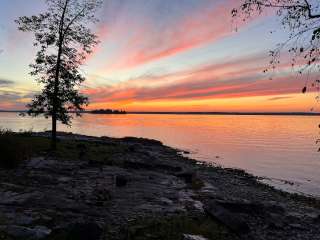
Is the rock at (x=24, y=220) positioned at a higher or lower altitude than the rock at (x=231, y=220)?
higher

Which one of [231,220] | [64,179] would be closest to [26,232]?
[231,220]

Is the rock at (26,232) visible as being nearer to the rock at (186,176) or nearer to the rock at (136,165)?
the rock at (186,176)

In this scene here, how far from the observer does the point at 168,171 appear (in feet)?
85.9

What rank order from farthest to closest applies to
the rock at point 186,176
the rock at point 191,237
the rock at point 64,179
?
the rock at point 186,176 < the rock at point 64,179 < the rock at point 191,237

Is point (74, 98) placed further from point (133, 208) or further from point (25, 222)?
point (25, 222)

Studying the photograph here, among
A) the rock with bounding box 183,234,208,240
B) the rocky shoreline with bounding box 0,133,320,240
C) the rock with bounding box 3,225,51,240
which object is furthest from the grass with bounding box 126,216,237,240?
the rock with bounding box 3,225,51,240

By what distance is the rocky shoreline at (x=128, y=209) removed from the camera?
38.3 ft

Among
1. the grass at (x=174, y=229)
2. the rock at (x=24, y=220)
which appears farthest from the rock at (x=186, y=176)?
the rock at (x=24, y=220)

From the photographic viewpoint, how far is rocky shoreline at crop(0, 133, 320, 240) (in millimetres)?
11680

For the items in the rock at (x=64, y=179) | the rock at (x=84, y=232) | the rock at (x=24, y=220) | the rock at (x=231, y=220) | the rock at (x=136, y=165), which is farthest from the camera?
the rock at (x=136, y=165)

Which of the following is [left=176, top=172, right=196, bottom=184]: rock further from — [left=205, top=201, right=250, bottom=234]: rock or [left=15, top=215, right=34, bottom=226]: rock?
[left=15, top=215, right=34, bottom=226]: rock

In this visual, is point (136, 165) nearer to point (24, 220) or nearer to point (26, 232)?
point (24, 220)

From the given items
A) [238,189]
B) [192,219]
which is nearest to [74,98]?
[238,189]

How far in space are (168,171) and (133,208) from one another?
11590 mm
